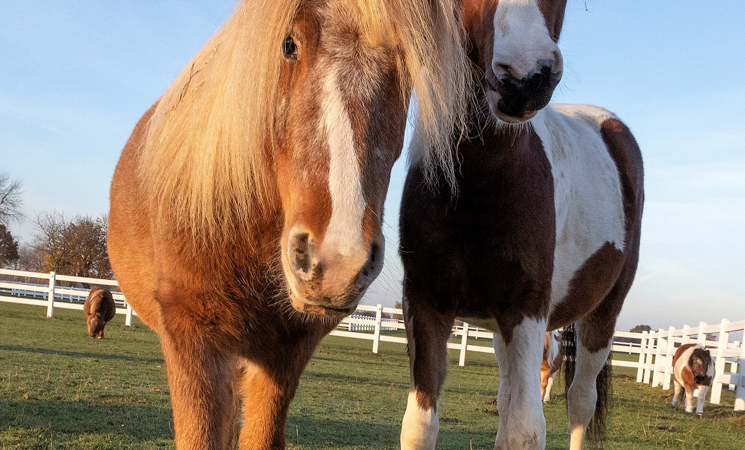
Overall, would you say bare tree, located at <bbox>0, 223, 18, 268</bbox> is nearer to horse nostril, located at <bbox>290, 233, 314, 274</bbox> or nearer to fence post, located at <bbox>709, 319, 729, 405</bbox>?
fence post, located at <bbox>709, 319, 729, 405</bbox>

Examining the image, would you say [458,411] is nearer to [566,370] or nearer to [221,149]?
[566,370]

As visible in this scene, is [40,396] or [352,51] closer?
[352,51]

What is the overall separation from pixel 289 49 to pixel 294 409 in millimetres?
5126

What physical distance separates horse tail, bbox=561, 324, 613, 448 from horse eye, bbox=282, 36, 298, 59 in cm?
409

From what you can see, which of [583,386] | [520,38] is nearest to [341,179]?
[520,38]

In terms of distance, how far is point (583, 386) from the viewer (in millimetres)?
4512

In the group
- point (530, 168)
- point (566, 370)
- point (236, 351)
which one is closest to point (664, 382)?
point (566, 370)

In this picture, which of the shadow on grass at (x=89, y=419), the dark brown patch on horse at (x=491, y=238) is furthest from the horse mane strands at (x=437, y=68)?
the shadow on grass at (x=89, y=419)

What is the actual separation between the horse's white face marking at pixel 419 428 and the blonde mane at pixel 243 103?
1179 mm

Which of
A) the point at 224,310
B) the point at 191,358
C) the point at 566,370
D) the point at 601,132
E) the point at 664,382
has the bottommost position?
the point at 664,382

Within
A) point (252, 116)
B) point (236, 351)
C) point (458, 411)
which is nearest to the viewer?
point (252, 116)

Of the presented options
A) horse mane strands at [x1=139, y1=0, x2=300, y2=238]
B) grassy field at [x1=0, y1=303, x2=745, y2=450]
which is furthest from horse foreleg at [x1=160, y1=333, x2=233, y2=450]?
grassy field at [x1=0, y1=303, x2=745, y2=450]

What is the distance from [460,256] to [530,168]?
1.83ft

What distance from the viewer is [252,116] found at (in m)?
1.68
